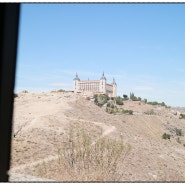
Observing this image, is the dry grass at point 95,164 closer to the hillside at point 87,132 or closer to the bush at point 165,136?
the hillside at point 87,132

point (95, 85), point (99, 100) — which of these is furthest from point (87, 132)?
point (95, 85)

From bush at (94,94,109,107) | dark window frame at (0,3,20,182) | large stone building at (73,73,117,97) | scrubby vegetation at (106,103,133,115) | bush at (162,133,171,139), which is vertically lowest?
bush at (162,133,171,139)

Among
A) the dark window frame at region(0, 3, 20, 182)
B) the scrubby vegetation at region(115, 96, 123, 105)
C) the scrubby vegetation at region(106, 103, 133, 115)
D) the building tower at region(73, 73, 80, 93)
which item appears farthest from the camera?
the building tower at region(73, 73, 80, 93)

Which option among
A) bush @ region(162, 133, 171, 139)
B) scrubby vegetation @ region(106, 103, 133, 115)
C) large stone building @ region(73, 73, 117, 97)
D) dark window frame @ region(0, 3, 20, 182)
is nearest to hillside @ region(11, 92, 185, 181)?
bush @ region(162, 133, 171, 139)

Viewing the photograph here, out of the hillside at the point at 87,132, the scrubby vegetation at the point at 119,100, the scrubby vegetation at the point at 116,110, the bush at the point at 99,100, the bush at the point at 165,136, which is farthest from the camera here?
the scrubby vegetation at the point at 119,100

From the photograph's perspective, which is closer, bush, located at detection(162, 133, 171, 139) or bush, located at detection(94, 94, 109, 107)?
bush, located at detection(162, 133, 171, 139)

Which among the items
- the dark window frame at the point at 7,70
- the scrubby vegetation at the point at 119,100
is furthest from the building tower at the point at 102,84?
the dark window frame at the point at 7,70

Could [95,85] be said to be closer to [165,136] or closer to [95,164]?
[165,136]

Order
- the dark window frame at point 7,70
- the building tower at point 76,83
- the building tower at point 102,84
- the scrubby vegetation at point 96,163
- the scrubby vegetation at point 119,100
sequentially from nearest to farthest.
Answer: the dark window frame at point 7,70, the scrubby vegetation at point 96,163, the scrubby vegetation at point 119,100, the building tower at point 102,84, the building tower at point 76,83

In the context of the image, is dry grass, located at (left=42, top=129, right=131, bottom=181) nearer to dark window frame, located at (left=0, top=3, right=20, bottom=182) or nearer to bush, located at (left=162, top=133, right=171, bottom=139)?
dark window frame, located at (left=0, top=3, right=20, bottom=182)

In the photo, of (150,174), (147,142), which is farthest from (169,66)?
(150,174)
